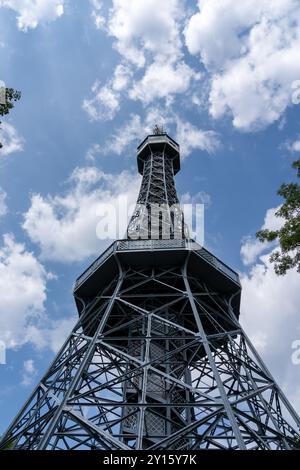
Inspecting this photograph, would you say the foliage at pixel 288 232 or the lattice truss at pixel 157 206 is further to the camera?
the lattice truss at pixel 157 206

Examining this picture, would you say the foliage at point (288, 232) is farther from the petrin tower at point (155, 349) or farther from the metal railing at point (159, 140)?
the metal railing at point (159, 140)

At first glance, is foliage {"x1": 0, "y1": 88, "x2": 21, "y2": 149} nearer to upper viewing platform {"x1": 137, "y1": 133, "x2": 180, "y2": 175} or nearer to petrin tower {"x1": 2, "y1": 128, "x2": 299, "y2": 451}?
petrin tower {"x1": 2, "y1": 128, "x2": 299, "y2": 451}

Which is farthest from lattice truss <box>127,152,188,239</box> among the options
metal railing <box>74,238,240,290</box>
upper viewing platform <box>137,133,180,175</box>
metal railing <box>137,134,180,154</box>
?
metal railing <box>74,238,240,290</box>

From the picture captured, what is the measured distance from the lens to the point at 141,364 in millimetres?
17906

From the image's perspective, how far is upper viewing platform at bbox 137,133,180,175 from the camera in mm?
40844

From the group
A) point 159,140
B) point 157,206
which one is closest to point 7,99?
point 157,206

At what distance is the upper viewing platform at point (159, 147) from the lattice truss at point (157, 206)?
45 centimetres

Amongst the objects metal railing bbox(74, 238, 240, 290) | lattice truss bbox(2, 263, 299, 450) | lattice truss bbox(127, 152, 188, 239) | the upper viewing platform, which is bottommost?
lattice truss bbox(2, 263, 299, 450)

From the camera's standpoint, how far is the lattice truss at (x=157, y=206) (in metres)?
30.0

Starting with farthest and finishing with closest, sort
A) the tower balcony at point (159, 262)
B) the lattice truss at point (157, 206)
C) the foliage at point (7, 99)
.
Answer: the lattice truss at point (157, 206) → the tower balcony at point (159, 262) → the foliage at point (7, 99)

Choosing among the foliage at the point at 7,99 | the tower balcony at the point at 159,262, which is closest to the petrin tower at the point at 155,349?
the tower balcony at the point at 159,262

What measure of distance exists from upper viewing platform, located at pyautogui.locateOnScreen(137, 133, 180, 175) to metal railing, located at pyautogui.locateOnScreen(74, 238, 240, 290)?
738 inches

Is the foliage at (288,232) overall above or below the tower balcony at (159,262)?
below
